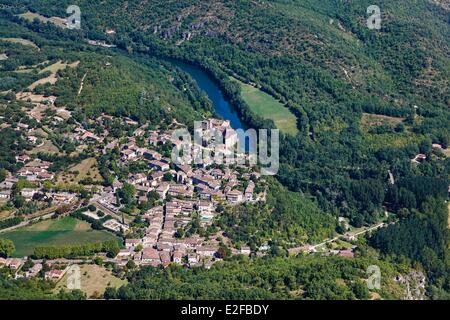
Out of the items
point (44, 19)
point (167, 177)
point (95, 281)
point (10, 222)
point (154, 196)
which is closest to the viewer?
point (95, 281)

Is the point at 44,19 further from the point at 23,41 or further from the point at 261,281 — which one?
the point at 261,281

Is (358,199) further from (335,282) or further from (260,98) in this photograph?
(260,98)

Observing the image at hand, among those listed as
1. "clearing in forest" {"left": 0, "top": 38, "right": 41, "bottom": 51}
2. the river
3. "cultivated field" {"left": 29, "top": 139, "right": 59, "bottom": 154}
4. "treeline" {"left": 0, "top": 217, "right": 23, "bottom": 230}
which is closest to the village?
"cultivated field" {"left": 29, "top": 139, "right": 59, "bottom": 154}

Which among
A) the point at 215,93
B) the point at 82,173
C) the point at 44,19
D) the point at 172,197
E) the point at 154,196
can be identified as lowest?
the point at 172,197

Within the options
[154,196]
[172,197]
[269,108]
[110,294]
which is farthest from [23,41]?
[110,294]

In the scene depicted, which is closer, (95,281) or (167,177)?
(95,281)

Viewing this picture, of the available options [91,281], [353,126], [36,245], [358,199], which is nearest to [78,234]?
[36,245]

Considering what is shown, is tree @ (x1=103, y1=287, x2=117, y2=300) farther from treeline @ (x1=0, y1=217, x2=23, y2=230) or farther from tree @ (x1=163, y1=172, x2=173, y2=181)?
tree @ (x1=163, y1=172, x2=173, y2=181)

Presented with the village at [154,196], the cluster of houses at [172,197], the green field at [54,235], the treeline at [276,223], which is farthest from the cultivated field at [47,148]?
the treeline at [276,223]
